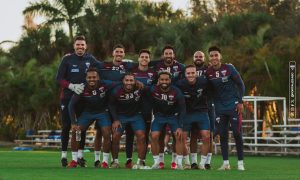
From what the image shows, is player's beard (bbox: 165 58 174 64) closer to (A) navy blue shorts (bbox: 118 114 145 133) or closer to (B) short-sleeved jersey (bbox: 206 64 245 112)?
(B) short-sleeved jersey (bbox: 206 64 245 112)

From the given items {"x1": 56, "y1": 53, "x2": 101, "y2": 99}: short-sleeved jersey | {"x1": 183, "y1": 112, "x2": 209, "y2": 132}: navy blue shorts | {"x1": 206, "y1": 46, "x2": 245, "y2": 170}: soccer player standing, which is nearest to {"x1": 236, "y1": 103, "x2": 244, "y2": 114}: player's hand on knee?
{"x1": 206, "y1": 46, "x2": 245, "y2": 170}: soccer player standing

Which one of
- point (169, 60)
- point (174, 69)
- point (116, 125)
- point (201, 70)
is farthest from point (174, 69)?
point (116, 125)

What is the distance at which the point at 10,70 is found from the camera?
1896 inches

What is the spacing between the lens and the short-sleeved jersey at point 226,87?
14703mm

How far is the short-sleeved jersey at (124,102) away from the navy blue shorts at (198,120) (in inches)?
35.1

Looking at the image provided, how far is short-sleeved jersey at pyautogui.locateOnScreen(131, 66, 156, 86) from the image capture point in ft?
49.4

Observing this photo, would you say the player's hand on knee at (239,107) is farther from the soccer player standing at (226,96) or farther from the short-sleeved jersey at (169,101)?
the short-sleeved jersey at (169,101)

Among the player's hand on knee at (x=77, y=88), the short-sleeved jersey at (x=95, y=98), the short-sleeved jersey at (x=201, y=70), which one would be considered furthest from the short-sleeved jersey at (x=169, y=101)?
the player's hand on knee at (x=77, y=88)

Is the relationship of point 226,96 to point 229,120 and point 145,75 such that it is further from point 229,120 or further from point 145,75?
point 145,75

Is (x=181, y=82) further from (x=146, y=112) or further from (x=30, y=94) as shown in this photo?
(x=30, y=94)

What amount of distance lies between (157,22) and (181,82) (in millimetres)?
32132

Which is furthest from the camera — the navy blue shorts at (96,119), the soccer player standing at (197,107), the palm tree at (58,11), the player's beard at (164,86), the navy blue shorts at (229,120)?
the palm tree at (58,11)

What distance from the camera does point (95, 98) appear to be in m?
15.2

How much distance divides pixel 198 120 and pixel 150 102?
93 centimetres
